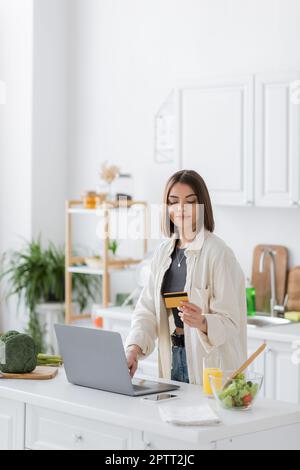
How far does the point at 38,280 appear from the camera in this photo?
582cm

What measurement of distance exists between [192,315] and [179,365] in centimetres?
45

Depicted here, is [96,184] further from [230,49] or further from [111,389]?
[111,389]

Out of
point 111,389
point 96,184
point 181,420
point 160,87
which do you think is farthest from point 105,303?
point 181,420

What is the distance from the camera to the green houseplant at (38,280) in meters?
5.79

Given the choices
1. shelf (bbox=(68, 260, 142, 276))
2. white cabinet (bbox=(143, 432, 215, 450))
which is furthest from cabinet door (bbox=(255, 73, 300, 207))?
white cabinet (bbox=(143, 432, 215, 450))

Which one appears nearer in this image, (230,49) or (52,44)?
(230,49)

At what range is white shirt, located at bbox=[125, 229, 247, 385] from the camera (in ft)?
10.8

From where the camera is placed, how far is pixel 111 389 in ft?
9.87

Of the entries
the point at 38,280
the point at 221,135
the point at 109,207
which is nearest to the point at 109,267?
the point at 109,207

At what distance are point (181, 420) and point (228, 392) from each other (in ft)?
0.81

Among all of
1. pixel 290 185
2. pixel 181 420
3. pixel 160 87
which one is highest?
pixel 160 87

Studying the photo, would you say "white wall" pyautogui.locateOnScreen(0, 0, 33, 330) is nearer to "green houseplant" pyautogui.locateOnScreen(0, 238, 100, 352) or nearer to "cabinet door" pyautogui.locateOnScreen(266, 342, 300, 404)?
"green houseplant" pyautogui.locateOnScreen(0, 238, 100, 352)

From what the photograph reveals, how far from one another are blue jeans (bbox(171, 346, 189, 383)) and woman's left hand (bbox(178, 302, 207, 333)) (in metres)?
0.33

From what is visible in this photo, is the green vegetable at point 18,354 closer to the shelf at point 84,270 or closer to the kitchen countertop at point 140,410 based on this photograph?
the kitchen countertop at point 140,410
